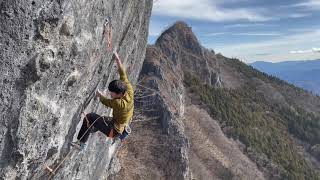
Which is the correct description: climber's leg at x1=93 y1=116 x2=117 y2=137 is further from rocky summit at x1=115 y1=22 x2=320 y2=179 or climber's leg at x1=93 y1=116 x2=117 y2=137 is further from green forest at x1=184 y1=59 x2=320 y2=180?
green forest at x1=184 y1=59 x2=320 y2=180

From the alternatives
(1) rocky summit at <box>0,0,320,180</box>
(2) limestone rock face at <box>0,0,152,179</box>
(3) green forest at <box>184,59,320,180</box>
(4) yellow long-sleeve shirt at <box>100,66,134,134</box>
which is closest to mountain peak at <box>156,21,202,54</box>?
(3) green forest at <box>184,59,320,180</box>

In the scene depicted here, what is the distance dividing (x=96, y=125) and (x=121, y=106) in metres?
1.04

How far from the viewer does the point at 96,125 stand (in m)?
12.9

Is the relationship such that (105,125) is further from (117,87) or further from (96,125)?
(117,87)

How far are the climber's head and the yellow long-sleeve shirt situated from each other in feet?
0.50

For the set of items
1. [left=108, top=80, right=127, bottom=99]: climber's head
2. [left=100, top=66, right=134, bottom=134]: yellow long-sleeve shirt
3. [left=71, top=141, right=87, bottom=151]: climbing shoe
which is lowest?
[left=71, top=141, right=87, bottom=151]: climbing shoe

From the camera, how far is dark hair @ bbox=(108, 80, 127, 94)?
1191 centimetres

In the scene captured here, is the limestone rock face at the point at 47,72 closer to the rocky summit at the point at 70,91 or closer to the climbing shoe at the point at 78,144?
the rocky summit at the point at 70,91

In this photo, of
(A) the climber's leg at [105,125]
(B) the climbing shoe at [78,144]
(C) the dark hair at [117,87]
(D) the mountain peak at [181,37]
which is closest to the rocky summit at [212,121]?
(D) the mountain peak at [181,37]

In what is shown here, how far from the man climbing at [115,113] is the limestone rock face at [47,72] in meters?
0.25

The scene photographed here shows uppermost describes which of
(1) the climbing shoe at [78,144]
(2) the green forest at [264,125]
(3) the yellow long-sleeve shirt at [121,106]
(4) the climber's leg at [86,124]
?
(3) the yellow long-sleeve shirt at [121,106]

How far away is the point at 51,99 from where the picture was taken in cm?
1062

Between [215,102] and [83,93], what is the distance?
7989 cm

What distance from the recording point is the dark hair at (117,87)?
11906mm
